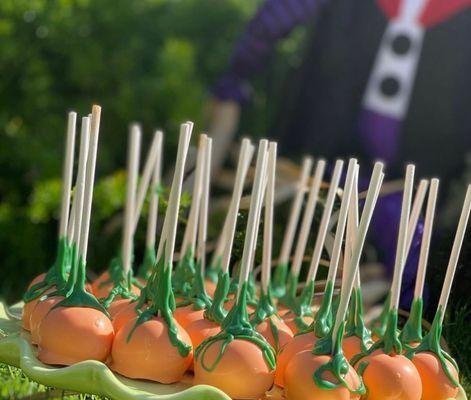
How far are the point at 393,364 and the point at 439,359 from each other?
13 centimetres

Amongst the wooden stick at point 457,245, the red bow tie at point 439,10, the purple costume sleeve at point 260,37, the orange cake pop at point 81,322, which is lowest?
the orange cake pop at point 81,322

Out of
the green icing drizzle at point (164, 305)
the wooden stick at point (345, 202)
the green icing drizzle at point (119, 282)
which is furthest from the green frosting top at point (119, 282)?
the wooden stick at point (345, 202)

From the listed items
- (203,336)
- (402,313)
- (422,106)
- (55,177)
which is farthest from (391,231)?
(55,177)

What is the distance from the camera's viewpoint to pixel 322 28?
3379 millimetres

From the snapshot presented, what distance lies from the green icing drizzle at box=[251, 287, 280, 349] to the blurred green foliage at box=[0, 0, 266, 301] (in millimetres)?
1064

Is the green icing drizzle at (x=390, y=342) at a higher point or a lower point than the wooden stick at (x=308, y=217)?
lower

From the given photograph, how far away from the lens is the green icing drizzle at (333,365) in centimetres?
152

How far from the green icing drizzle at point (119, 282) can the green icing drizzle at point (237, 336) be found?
31 centimetres

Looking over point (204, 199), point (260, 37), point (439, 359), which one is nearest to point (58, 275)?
point (204, 199)

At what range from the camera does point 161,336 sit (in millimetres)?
1589

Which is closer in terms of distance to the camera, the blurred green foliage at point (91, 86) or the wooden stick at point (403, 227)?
the wooden stick at point (403, 227)

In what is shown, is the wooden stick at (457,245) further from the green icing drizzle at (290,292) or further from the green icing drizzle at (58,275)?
the green icing drizzle at (58,275)

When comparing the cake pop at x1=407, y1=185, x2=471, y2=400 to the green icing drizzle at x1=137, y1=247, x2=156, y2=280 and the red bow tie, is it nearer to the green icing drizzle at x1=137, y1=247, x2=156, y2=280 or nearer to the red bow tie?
the green icing drizzle at x1=137, y1=247, x2=156, y2=280

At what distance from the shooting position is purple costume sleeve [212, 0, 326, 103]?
3350mm
